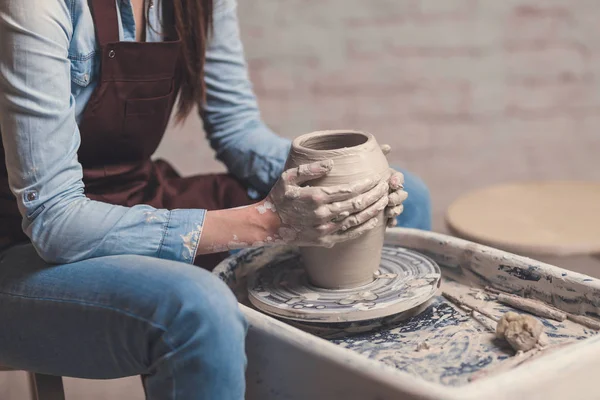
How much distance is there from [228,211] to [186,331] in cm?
25

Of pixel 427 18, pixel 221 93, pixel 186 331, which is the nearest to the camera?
pixel 186 331

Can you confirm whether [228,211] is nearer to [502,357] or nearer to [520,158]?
[502,357]

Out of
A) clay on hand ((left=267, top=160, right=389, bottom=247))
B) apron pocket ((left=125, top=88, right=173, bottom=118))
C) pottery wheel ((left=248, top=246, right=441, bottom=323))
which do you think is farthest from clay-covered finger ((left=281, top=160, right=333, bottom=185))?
apron pocket ((left=125, top=88, right=173, bottom=118))

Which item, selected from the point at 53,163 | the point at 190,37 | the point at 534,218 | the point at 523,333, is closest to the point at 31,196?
the point at 53,163

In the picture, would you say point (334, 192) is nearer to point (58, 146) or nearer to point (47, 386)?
point (58, 146)

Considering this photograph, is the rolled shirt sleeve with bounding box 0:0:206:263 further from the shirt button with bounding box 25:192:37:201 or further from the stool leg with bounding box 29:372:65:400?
the stool leg with bounding box 29:372:65:400

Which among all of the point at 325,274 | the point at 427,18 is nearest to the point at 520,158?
the point at 427,18

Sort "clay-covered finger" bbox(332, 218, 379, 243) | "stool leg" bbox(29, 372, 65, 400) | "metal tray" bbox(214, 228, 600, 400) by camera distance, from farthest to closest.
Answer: "stool leg" bbox(29, 372, 65, 400) < "clay-covered finger" bbox(332, 218, 379, 243) < "metal tray" bbox(214, 228, 600, 400)

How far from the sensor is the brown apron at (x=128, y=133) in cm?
132

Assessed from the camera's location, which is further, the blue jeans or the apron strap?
the apron strap

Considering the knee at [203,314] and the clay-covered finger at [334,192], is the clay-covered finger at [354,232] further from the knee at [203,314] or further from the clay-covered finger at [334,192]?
the knee at [203,314]

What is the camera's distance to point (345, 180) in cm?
124

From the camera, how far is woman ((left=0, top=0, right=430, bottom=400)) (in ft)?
3.55

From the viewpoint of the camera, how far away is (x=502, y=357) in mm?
1155
